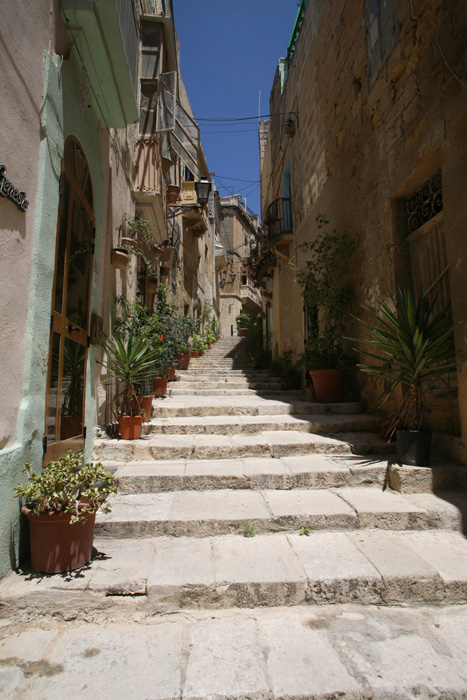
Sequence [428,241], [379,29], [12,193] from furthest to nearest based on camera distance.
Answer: [379,29]
[428,241]
[12,193]

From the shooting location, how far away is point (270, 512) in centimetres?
Answer: 307

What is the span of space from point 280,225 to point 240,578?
925cm

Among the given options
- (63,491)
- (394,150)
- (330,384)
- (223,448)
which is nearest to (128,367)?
(223,448)

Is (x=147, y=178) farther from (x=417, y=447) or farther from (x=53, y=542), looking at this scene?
(x=53, y=542)

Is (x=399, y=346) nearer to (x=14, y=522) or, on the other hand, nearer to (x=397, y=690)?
(x=397, y=690)

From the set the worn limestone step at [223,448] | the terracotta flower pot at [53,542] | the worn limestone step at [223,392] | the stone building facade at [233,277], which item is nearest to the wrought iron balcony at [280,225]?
the worn limestone step at [223,392]

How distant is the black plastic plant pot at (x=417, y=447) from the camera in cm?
371

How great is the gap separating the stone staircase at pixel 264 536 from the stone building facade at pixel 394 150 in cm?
100

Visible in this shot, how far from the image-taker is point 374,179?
5.50 meters

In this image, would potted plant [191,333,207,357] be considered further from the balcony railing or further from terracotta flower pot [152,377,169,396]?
terracotta flower pot [152,377,169,396]

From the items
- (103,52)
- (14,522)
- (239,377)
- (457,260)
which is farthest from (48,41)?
(239,377)

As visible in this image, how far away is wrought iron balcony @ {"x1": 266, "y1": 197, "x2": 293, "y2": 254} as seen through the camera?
10.1 m

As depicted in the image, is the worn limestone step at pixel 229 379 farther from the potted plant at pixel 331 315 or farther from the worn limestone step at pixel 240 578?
the worn limestone step at pixel 240 578

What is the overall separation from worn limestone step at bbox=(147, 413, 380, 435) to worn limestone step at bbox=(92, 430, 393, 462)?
1.13ft
